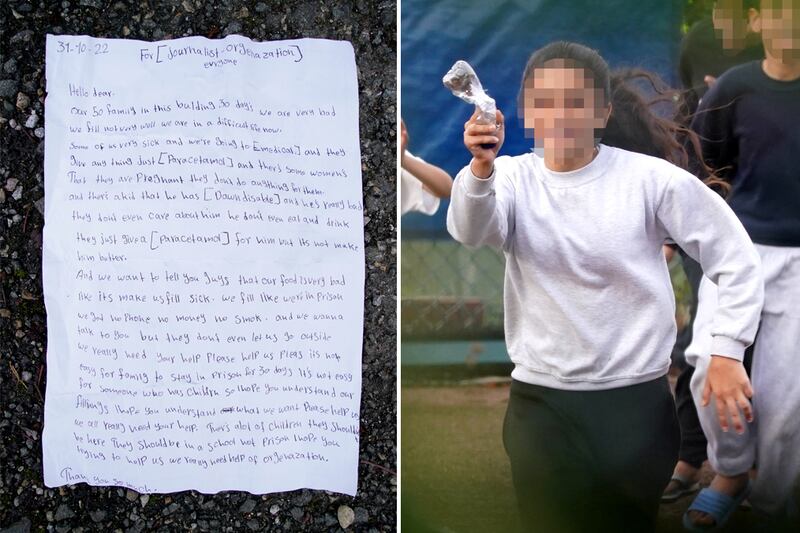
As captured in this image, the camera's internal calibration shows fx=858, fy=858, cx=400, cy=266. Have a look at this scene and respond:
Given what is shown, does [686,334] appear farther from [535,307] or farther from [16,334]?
[16,334]

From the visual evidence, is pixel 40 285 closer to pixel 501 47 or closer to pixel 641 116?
pixel 501 47

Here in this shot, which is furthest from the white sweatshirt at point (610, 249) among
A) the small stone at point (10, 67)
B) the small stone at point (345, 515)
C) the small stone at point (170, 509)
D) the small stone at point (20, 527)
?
the small stone at point (20, 527)

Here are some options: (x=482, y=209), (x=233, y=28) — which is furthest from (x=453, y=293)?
(x=233, y=28)

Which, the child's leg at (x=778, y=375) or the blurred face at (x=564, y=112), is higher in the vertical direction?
the blurred face at (x=564, y=112)

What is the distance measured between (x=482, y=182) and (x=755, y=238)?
43cm

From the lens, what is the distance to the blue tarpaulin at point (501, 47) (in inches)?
53.2

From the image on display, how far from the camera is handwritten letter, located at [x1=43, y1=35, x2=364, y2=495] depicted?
4.94ft

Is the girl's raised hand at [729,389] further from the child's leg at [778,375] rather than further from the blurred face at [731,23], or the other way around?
the blurred face at [731,23]

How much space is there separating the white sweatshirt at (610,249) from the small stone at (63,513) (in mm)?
871

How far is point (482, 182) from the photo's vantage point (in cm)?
130

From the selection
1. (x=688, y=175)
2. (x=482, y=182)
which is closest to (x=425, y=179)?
(x=482, y=182)

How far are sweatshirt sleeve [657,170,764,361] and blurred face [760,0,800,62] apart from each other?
0.25 m

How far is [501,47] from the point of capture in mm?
1365

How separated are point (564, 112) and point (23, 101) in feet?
3.15
